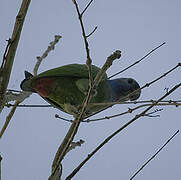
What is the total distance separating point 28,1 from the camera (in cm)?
206

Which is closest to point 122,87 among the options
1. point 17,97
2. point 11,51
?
point 17,97

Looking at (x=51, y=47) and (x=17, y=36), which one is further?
(x=51, y=47)

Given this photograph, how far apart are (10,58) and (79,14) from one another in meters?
0.56

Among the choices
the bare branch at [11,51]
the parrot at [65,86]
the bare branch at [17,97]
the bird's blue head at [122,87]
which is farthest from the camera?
the bird's blue head at [122,87]

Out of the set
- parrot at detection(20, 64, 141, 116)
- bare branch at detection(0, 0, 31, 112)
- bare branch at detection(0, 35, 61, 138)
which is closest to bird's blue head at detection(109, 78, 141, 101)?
parrot at detection(20, 64, 141, 116)

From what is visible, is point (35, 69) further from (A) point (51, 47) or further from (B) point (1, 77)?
(B) point (1, 77)

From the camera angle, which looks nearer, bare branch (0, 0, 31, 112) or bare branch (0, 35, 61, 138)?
bare branch (0, 0, 31, 112)

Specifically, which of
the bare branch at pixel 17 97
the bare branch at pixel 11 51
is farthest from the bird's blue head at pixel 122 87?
the bare branch at pixel 11 51

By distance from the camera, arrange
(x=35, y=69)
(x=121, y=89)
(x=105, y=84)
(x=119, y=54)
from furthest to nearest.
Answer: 1. (x=121, y=89)
2. (x=105, y=84)
3. (x=35, y=69)
4. (x=119, y=54)

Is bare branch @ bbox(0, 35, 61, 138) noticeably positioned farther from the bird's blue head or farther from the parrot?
the bird's blue head

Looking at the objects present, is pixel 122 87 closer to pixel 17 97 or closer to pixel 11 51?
pixel 17 97

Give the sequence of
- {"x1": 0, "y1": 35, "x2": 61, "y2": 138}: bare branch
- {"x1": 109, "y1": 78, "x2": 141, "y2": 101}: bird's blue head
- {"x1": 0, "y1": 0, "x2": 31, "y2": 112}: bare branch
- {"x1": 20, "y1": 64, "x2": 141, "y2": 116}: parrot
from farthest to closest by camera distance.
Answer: {"x1": 109, "y1": 78, "x2": 141, "y2": 101}: bird's blue head → {"x1": 20, "y1": 64, "x2": 141, "y2": 116}: parrot → {"x1": 0, "y1": 35, "x2": 61, "y2": 138}: bare branch → {"x1": 0, "y1": 0, "x2": 31, "y2": 112}: bare branch

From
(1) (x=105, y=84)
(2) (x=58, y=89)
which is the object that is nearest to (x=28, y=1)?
(2) (x=58, y=89)

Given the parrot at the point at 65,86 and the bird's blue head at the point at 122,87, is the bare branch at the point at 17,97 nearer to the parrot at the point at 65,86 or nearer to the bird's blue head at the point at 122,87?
the parrot at the point at 65,86
